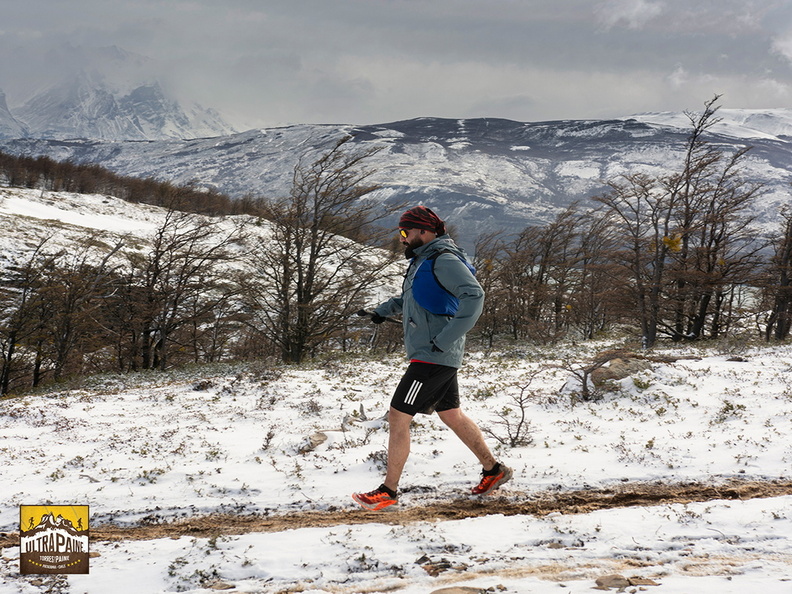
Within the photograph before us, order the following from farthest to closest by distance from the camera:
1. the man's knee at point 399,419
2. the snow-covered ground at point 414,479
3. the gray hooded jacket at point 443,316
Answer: the man's knee at point 399,419 < the gray hooded jacket at point 443,316 < the snow-covered ground at point 414,479

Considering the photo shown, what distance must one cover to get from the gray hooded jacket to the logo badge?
9.70 ft

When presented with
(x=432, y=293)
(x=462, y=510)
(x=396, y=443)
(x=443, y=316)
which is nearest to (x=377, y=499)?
(x=396, y=443)

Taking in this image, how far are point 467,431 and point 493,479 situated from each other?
0.55 meters

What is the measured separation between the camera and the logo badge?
130 inches

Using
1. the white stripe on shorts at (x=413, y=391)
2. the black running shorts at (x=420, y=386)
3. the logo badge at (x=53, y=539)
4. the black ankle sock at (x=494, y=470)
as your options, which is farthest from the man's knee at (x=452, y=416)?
the logo badge at (x=53, y=539)

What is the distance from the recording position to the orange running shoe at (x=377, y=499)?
156 inches

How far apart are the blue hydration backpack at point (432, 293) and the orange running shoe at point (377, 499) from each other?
168cm

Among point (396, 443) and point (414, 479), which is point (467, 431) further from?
point (414, 479)

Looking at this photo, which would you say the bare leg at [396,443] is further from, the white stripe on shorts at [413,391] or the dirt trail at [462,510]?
the dirt trail at [462,510]

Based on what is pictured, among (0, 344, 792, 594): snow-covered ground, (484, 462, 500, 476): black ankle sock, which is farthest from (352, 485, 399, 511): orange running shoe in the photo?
(484, 462, 500, 476): black ankle sock

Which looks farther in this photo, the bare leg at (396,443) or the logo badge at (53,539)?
the bare leg at (396,443)

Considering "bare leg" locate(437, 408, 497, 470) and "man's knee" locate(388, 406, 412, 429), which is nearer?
"man's knee" locate(388, 406, 412, 429)

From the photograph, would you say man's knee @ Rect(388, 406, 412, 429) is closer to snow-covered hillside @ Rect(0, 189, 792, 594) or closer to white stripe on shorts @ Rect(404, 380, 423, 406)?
white stripe on shorts @ Rect(404, 380, 423, 406)

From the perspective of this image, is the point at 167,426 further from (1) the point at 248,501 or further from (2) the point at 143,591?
(2) the point at 143,591
